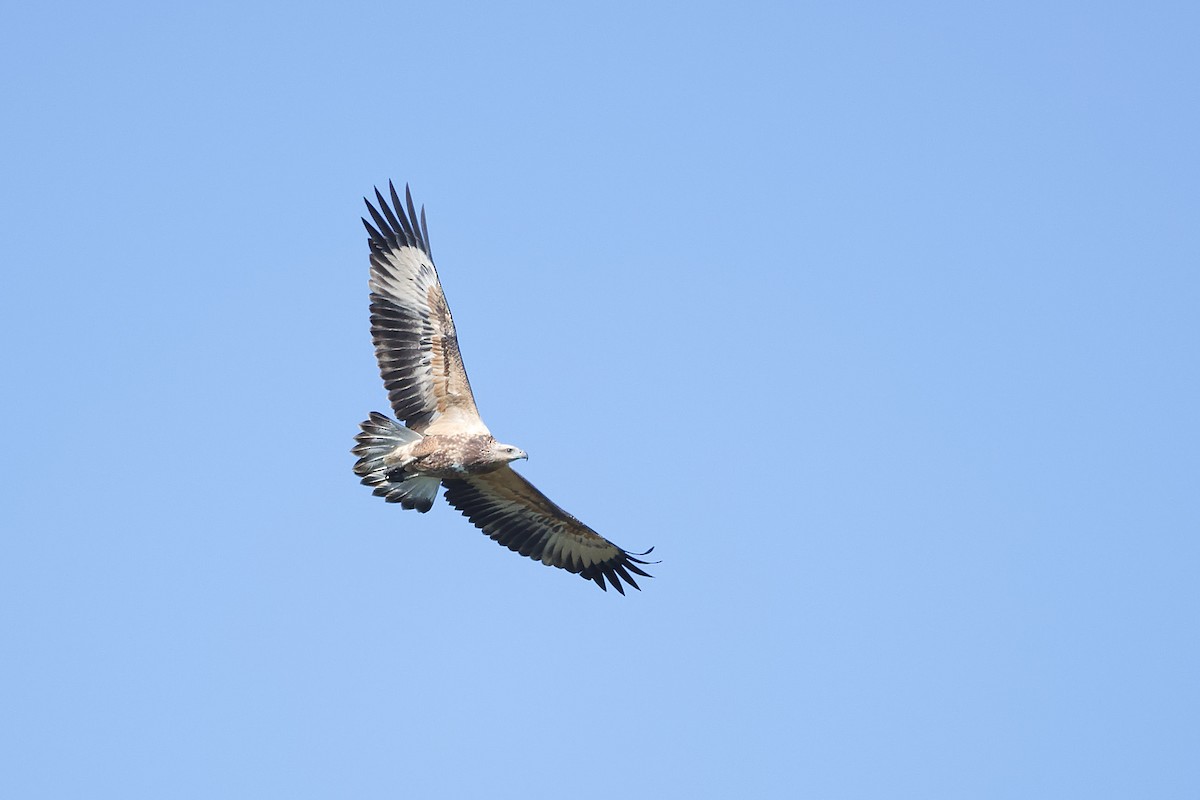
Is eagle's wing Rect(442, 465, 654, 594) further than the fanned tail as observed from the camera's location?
Yes

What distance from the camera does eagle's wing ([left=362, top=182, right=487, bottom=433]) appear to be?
1714 centimetres

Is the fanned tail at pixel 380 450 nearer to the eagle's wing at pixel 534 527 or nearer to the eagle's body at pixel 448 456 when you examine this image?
the eagle's body at pixel 448 456

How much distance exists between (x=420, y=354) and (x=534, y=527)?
9.14ft

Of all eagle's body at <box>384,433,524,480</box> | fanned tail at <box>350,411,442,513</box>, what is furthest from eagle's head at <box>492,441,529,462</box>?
fanned tail at <box>350,411,442,513</box>

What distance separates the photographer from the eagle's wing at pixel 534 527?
18.0 meters

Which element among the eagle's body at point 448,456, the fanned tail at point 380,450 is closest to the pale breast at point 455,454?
the eagle's body at point 448,456

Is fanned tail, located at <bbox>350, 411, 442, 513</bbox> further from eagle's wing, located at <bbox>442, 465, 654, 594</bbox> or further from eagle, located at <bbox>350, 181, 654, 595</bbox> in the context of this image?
eagle's wing, located at <bbox>442, 465, 654, 594</bbox>

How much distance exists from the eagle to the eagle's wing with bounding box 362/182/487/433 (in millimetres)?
11

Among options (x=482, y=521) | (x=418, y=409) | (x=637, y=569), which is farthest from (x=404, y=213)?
(x=637, y=569)

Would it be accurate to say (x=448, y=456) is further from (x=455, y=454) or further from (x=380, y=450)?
(x=380, y=450)

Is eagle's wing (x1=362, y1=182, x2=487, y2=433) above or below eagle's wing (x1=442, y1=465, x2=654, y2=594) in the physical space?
above

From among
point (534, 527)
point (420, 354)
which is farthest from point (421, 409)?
point (534, 527)

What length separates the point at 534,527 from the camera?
18.7 metres

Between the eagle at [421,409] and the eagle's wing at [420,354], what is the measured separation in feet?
0.04
